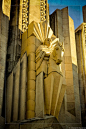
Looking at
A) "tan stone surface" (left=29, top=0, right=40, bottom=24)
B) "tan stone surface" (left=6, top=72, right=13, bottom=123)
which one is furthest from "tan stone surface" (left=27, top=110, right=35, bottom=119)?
"tan stone surface" (left=29, top=0, right=40, bottom=24)

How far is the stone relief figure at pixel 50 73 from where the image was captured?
24.0 ft

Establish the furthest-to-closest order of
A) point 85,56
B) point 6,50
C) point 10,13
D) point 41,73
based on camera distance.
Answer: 1. point 85,56
2. point 10,13
3. point 6,50
4. point 41,73

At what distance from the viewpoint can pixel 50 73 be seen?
24.6 ft

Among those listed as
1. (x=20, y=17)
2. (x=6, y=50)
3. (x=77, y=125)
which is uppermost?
(x=20, y=17)

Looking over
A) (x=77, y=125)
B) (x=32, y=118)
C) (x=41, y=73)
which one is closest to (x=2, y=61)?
(x=41, y=73)

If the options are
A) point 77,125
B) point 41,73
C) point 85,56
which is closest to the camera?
point 41,73

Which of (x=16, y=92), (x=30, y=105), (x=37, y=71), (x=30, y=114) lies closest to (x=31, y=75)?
(x=37, y=71)

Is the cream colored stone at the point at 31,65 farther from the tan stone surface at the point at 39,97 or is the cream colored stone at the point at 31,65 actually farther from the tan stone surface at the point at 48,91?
the tan stone surface at the point at 48,91

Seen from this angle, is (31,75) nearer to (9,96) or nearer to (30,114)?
(9,96)

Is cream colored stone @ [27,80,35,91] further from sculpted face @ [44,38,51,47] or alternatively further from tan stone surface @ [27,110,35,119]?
sculpted face @ [44,38,51,47]

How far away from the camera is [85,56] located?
35.4 ft

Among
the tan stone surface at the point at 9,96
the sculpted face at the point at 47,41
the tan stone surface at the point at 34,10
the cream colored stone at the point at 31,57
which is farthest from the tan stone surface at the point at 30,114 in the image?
the tan stone surface at the point at 34,10

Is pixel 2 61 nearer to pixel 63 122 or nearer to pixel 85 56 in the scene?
pixel 63 122

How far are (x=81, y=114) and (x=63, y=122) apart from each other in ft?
5.65
